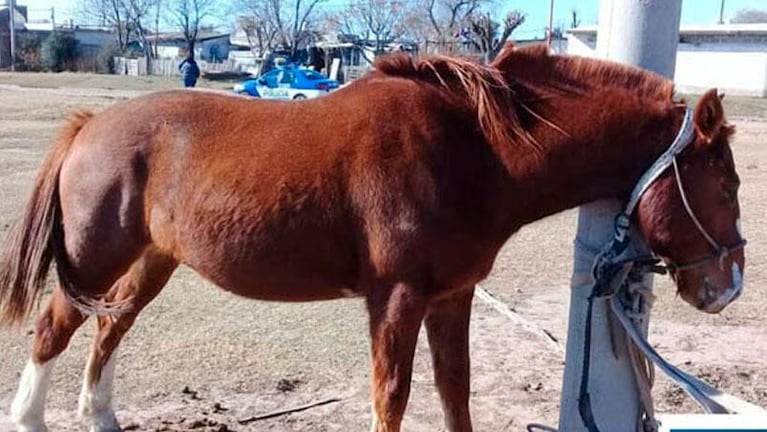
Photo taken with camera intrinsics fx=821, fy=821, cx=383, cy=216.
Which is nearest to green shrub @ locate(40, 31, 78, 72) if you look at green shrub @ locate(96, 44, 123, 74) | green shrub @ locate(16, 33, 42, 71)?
green shrub @ locate(16, 33, 42, 71)

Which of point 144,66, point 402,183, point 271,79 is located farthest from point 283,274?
point 144,66

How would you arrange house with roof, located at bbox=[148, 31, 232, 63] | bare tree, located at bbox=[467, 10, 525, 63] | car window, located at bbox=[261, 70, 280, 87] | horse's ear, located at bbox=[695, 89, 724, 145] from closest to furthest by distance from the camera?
horse's ear, located at bbox=[695, 89, 724, 145] < bare tree, located at bbox=[467, 10, 525, 63] < car window, located at bbox=[261, 70, 280, 87] < house with roof, located at bbox=[148, 31, 232, 63]

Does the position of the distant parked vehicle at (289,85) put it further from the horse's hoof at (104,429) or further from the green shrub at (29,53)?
the green shrub at (29,53)

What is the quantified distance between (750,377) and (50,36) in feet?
177

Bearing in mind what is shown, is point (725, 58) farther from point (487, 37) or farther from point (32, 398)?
point (32, 398)

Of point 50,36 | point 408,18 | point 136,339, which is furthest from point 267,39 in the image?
point 136,339

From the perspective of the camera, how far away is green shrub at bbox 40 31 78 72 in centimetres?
4962

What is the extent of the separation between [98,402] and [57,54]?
51.1 metres

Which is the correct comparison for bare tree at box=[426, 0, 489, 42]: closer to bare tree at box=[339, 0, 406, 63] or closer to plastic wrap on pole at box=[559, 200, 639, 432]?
bare tree at box=[339, 0, 406, 63]

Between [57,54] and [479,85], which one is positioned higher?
[479,85]

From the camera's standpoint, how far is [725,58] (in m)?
A: 39.0

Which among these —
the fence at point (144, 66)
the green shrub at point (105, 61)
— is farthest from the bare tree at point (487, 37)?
the green shrub at point (105, 61)

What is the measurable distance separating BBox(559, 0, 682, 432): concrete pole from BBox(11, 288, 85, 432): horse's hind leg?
6.74 ft

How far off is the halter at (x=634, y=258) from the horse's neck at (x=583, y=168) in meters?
0.06
